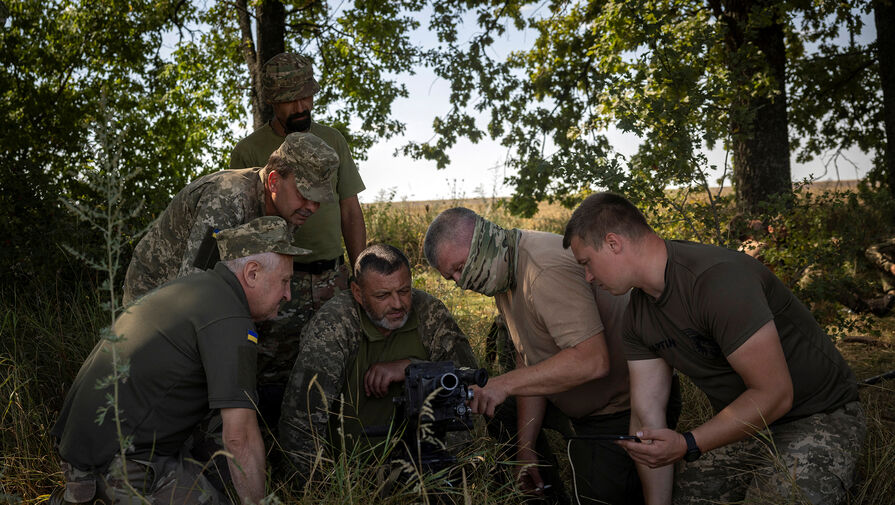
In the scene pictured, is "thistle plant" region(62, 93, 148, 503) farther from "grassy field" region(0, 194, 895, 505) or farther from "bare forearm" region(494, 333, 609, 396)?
"bare forearm" region(494, 333, 609, 396)

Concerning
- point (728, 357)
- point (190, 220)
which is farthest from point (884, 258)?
point (190, 220)

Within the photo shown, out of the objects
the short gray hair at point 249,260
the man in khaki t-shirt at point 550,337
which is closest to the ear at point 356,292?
the man in khaki t-shirt at point 550,337

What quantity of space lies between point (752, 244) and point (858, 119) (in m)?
8.13

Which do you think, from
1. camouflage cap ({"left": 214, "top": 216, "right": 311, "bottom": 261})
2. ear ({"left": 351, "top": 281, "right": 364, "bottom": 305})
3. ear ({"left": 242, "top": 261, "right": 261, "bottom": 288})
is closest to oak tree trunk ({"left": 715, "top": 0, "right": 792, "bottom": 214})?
ear ({"left": 351, "top": 281, "right": 364, "bottom": 305})

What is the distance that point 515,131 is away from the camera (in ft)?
33.2

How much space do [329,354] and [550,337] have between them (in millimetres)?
1163

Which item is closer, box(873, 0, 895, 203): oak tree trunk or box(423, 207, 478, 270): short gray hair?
box(423, 207, 478, 270): short gray hair

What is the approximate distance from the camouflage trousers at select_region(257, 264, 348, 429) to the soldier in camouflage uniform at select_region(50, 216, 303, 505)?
169 cm

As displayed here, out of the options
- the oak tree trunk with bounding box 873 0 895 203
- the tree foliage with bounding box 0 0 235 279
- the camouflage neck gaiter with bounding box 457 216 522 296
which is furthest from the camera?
the oak tree trunk with bounding box 873 0 895 203

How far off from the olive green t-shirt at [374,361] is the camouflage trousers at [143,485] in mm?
1012

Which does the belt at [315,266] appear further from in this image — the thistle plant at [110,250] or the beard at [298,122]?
the thistle plant at [110,250]

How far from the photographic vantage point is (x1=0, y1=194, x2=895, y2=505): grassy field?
2.90m

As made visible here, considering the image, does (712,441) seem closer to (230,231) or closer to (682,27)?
(230,231)

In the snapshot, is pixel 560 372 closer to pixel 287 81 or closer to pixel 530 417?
pixel 530 417
